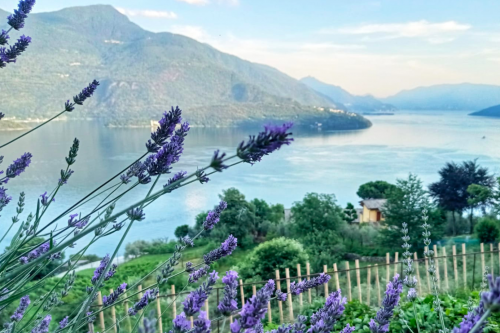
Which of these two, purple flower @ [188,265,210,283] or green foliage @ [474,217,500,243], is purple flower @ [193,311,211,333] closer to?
purple flower @ [188,265,210,283]

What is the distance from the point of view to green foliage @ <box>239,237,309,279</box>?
20.1ft

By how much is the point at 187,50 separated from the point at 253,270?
2677 inches

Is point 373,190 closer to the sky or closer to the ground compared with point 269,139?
closer to the ground

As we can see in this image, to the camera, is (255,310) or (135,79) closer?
(255,310)

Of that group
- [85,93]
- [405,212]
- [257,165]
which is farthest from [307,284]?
[257,165]

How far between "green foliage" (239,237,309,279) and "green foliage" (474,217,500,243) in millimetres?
4097

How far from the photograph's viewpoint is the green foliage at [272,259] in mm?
6141

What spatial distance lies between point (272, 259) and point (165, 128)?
5914 millimetres

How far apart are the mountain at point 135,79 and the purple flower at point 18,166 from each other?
59.3 ft

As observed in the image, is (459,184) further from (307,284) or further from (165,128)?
(165,128)

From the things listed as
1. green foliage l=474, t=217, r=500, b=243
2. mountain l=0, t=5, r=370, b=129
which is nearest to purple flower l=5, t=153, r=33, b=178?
green foliage l=474, t=217, r=500, b=243

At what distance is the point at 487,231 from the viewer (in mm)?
7980

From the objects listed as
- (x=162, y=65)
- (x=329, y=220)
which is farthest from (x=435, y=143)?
(x=162, y=65)

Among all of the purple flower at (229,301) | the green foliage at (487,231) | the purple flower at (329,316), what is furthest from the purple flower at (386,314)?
the green foliage at (487,231)
